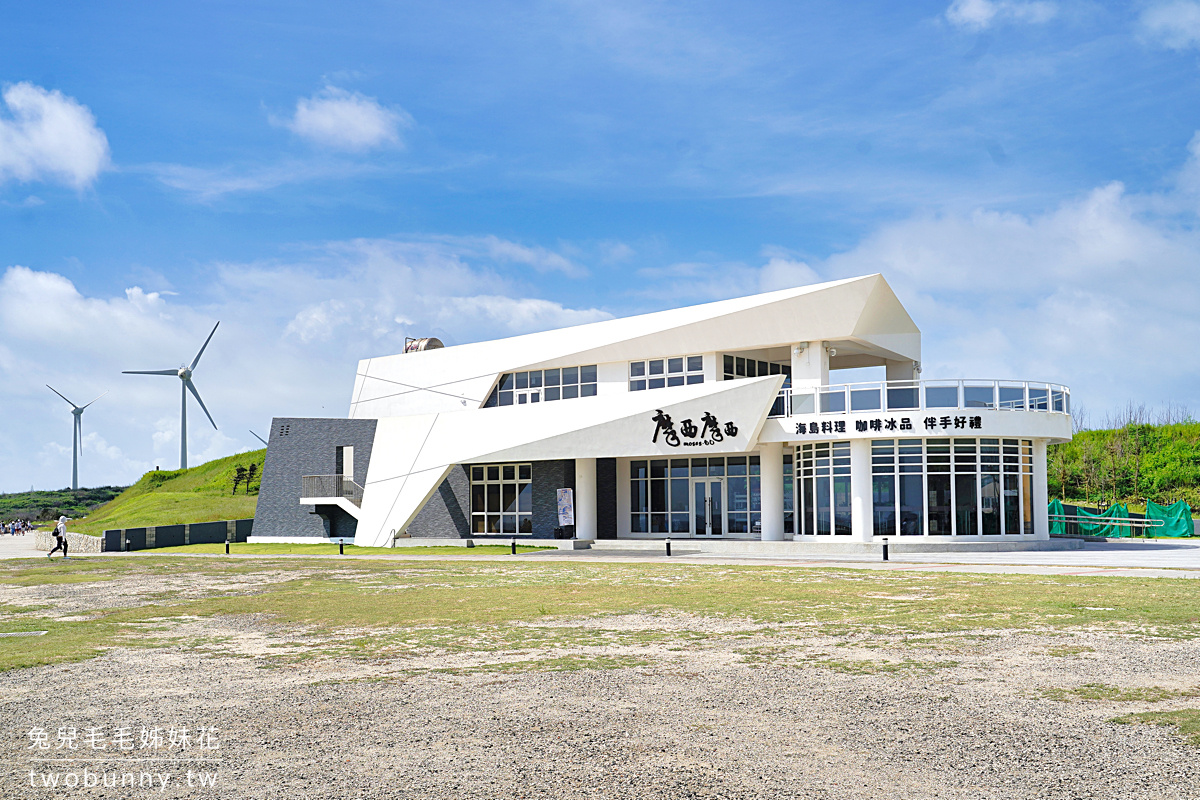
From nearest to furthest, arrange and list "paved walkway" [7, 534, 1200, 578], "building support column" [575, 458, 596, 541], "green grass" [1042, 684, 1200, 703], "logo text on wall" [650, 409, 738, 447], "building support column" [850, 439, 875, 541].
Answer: "green grass" [1042, 684, 1200, 703] → "paved walkway" [7, 534, 1200, 578] → "building support column" [850, 439, 875, 541] → "logo text on wall" [650, 409, 738, 447] → "building support column" [575, 458, 596, 541]

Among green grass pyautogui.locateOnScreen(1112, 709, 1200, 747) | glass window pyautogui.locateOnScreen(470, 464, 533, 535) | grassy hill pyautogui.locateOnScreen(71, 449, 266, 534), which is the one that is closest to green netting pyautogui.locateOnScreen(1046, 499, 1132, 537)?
glass window pyautogui.locateOnScreen(470, 464, 533, 535)

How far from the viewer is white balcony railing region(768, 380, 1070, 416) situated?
30000 mm

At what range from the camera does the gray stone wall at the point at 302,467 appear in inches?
1649

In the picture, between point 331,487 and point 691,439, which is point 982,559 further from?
point 331,487

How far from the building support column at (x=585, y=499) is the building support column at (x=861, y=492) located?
10.1 metres

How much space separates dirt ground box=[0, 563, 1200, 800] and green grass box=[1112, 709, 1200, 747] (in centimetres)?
18

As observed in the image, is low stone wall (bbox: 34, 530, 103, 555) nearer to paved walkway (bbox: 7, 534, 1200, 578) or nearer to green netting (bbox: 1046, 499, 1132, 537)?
paved walkway (bbox: 7, 534, 1200, 578)

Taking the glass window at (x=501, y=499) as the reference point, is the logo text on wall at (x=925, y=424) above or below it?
above

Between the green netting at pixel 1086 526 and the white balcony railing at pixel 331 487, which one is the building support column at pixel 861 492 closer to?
the green netting at pixel 1086 526

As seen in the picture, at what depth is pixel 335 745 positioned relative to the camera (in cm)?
704

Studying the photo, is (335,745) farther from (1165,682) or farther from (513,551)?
(513,551)

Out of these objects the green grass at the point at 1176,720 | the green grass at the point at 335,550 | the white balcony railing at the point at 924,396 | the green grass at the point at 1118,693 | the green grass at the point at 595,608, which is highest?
the white balcony railing at the point at 924,396

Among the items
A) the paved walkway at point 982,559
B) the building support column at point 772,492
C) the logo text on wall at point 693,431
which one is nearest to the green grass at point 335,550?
the paved walkway at point 982,559

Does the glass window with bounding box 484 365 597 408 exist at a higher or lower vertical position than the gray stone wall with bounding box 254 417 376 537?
higher
